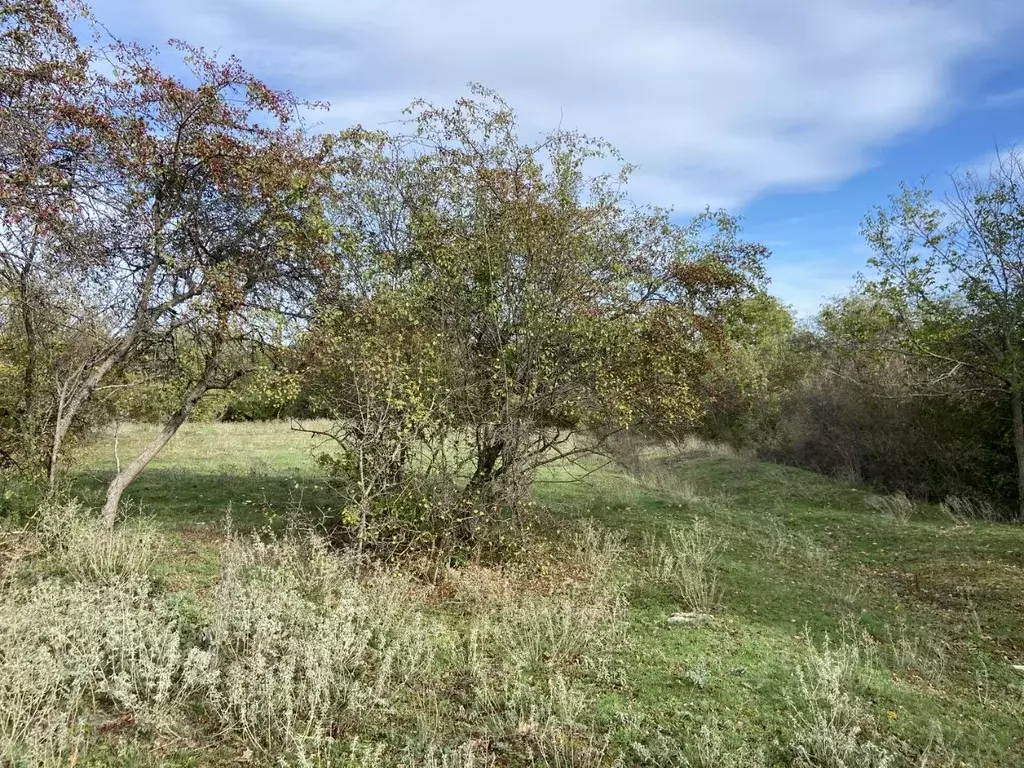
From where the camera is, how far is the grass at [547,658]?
11.9ft

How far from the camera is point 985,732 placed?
13.6ft

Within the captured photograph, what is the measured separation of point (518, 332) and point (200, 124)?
4.70 metres

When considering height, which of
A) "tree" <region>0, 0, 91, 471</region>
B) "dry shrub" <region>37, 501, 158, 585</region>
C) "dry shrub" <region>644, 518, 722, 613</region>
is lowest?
"dry shrub" <region>644, 518, 722, 613</region>

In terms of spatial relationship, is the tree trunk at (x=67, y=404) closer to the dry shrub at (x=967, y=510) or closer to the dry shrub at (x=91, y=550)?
the dry shrub at (x=91, y=550)

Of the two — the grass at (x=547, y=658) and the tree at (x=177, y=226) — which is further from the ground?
the tree at (x=177, y=226)

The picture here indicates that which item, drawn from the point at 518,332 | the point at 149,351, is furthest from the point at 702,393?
the point at 149,351

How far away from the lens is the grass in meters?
3.64

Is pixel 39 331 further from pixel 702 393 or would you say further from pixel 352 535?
pixel 702 393

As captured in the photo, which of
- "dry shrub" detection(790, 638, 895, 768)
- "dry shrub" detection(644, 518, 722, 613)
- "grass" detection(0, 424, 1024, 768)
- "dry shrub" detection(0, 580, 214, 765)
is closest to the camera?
"dry shrub" detection(0, 580, 214, 765)

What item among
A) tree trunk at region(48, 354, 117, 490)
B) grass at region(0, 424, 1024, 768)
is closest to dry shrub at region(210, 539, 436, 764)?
grass at region(0, 424, 1024, 768)

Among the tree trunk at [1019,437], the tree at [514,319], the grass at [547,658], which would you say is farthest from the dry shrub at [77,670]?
the tree trunk at [1019,437]

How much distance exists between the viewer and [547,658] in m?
4.91

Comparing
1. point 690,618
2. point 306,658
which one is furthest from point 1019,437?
point 306,658

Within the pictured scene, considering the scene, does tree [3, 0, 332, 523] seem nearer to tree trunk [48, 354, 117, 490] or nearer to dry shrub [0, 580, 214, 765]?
tree trunk [48, 354, 117, 490]
